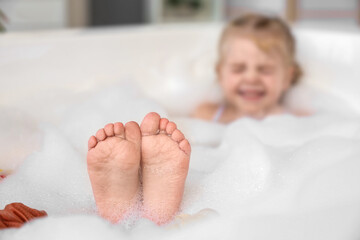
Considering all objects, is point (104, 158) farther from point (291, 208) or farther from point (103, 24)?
point (103, 24)

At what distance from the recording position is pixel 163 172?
744mm

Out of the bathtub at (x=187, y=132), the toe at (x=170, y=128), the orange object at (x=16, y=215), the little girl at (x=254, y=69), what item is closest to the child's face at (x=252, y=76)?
the little girl at (x=254, y=69)

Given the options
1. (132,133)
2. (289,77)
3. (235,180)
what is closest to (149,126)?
(132,133)

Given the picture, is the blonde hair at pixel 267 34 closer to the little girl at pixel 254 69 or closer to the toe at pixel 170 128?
the little girl at pixel 254 69

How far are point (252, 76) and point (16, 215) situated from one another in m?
0.88

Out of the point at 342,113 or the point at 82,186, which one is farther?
the point at 342,113

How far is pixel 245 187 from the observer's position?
784 millimetres

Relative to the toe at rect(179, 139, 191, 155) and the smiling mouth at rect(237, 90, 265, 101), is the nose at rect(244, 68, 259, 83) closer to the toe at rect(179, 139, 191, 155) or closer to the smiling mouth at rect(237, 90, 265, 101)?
the smiling mouth at rect(237, 90, 265, 101)

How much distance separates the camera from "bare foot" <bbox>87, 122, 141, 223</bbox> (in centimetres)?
71

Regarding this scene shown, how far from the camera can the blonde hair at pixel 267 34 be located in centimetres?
137

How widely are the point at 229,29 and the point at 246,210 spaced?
1.01 meters

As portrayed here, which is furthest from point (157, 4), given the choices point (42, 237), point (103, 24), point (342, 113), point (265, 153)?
point (42, 237)

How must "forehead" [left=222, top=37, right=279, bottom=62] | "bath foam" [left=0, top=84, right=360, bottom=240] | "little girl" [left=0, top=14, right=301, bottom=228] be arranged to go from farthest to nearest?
"forehead" [left=222, top=37, right=279, bottom=62] < "little girl" [left=0, top=14, right=301, bottom=228] < "bath foam" [left=0, top=84, right=360, bottom=240]

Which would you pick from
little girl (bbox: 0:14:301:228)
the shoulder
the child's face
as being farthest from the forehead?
little girl (bbox: 0:14:301:228)
